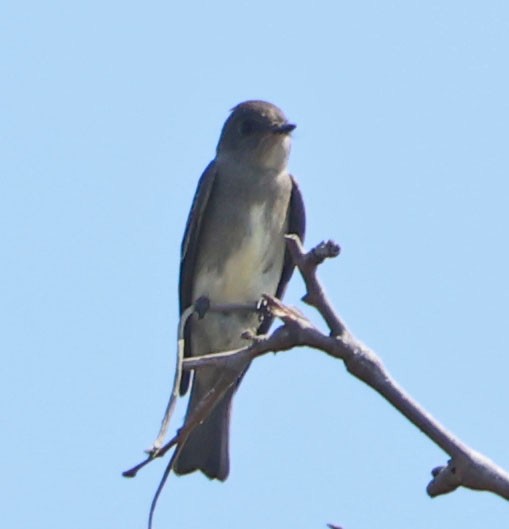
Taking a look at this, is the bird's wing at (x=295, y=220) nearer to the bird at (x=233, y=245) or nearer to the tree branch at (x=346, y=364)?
the bird at (x=233, y=245)

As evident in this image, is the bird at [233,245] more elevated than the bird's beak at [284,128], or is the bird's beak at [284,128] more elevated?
the bird's beak at [284,128]

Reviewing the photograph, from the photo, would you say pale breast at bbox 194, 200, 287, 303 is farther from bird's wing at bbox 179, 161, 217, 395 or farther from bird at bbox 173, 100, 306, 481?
bird's wing at bbox 179, 161, 217, 395

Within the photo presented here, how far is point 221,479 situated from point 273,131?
180cm

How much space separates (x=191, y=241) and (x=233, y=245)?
276 millimetres

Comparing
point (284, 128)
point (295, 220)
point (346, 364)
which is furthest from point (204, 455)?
point (346, 364)

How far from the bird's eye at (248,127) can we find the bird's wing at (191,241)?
1.02 feet

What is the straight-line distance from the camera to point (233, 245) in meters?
6.90

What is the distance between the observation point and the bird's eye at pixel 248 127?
24.0ft

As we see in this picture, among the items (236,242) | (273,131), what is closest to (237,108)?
(273,131)

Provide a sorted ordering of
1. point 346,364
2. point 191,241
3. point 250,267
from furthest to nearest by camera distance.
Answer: point 191,241 < point 250,267 < point 346,364

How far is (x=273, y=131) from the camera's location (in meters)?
7.24

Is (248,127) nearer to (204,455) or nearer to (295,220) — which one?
(295,220)

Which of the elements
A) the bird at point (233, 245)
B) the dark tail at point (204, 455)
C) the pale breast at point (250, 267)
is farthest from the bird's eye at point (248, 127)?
the dark tail at point (204, 455)

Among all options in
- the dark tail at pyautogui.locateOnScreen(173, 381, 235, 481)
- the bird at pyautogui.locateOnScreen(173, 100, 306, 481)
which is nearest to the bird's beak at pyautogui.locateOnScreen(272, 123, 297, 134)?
the bird at pyautogui.locateOnScreen(173, 100, 306, 481)
